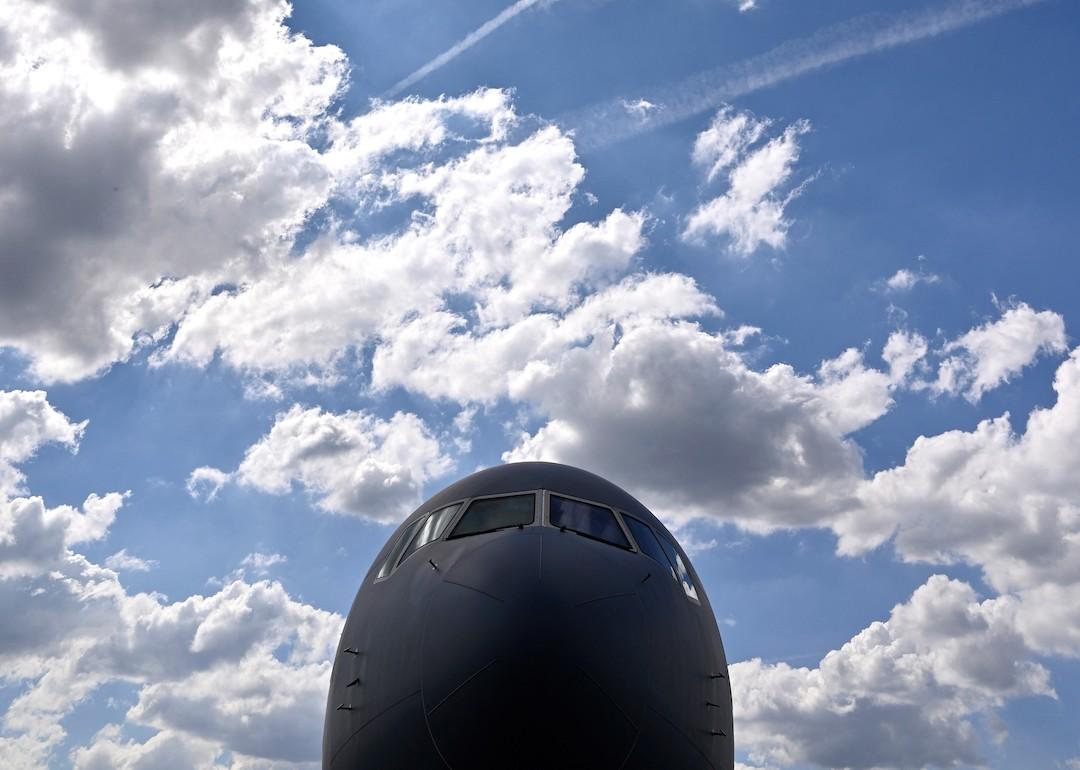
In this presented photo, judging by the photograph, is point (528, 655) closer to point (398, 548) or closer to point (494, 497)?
point (494, 497)

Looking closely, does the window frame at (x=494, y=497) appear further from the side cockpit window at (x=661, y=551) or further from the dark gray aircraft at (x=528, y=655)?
the side cockpit window at (x=661, y=551)

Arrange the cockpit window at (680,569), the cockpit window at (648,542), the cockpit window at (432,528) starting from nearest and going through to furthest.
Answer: the cockpit window at (432,528) < the cockpit window at (648,542) < the cockpit window at (680,569)

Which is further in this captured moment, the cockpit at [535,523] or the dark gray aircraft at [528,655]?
the cockpit at [535,523]

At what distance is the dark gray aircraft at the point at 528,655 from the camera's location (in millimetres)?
8445

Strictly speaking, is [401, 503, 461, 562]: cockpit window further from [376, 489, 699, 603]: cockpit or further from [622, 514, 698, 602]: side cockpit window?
[622, 514, 698, 602]: side cockpit window

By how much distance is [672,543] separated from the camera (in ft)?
46.9

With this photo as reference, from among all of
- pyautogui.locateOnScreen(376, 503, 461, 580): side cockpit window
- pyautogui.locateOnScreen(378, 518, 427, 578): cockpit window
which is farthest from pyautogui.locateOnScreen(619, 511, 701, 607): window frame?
pyautogui.locateOnScreen(378, 518, 427, 578): cockpit window

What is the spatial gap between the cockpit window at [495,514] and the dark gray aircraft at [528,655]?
27mm

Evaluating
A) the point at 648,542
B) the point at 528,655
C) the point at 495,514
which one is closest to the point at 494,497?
the point at 495,514

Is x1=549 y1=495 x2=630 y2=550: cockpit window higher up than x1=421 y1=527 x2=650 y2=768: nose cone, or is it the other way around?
x1=549 y1=495 x2=630 y2=550: cockpit window

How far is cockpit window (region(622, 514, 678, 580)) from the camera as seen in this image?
40.6ft

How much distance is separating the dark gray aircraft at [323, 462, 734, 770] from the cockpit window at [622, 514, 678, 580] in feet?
0.19

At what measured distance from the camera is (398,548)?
13.1 meters

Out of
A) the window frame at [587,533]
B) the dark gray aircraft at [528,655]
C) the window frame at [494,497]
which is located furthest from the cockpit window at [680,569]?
the window frame at [494,497]
